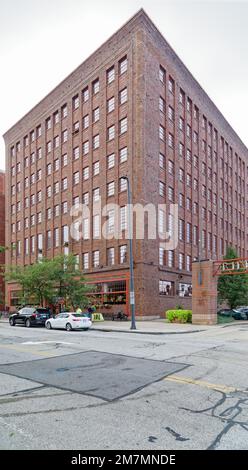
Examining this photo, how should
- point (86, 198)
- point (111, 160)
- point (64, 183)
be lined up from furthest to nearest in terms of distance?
point (64, 183), point (86, 198), point (111, 160)

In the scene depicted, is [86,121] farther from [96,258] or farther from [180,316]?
[180,316]

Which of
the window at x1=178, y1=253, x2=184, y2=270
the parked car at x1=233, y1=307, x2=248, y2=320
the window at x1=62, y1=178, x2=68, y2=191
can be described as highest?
the window at x1=62, y1=178, x2=68, y2=191

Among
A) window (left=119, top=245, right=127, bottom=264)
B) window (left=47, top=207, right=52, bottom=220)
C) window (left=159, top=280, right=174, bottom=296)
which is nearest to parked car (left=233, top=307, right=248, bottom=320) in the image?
window (left=159, top=280, right=174, bottom=296)

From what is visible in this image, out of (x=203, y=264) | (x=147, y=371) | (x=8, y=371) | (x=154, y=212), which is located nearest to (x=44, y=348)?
(x=8, y=371)

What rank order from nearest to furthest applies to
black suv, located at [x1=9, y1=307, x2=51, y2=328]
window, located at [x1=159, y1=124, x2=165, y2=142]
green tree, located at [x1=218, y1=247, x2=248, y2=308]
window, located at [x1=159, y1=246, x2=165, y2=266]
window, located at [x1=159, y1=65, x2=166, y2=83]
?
black suv, located at [x1=9, y1=307, x2=51, y2=328] < window, located at [x1=159, y1=246, x2=165, y2=266] < window, located at [x1=159, y1=124, x2=165, y2=142] < window, located at [x1=159, y1=65, x2=166, y2=83] < green tree, located at [x1=218, y1=247, x2=248, y2=308]

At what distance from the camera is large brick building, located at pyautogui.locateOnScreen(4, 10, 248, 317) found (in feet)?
122

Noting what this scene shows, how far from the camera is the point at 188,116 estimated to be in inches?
1864

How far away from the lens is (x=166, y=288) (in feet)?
127

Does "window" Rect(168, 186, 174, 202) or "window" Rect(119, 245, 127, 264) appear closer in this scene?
"window" Rect(119, 245, 127, 264)

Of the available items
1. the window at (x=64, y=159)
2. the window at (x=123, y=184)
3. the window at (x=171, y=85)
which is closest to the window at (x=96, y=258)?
the window at (x=123, y=184)

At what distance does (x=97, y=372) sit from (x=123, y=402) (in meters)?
2.83

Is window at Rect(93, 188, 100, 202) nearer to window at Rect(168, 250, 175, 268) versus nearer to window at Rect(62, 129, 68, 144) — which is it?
window at Rect(168, 250, 175, 268)

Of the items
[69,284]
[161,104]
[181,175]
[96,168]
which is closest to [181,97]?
[161,104]

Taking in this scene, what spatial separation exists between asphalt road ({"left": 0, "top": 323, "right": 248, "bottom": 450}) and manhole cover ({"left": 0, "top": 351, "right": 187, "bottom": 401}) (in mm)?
21
